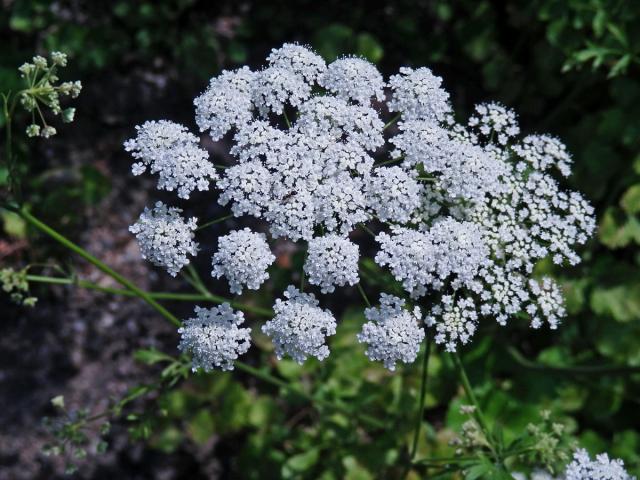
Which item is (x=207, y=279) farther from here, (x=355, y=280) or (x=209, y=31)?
(x=355, y=280)

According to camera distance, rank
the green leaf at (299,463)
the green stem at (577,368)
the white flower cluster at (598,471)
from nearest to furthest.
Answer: the white flower cluster at (598,471) → the green stem at (577,368) → the green leaf at (299,463)

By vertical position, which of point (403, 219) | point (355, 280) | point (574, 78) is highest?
point (574, 78)

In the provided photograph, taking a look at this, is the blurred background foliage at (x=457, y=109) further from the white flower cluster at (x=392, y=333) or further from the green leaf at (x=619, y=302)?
the white flower cluster at (x=392, y=333)

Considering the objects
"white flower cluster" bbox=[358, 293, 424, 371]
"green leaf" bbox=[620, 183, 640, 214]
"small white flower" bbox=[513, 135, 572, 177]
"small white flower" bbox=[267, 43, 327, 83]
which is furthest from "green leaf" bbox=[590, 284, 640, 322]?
"small white flower" bbox=[267, 43, 327, 83]

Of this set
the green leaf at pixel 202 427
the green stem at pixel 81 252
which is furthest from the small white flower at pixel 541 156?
the green leaf at pixel 202 427

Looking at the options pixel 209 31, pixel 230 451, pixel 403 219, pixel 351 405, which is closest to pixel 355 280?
pixel 403 219

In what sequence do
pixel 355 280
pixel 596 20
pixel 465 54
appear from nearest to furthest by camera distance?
pixel 355 280 < pixel 596 20 < pixel 465 54

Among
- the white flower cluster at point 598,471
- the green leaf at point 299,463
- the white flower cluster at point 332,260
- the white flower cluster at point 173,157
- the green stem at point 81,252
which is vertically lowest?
the white flower cluster at point 598,471

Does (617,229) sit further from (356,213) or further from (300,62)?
(300,62)

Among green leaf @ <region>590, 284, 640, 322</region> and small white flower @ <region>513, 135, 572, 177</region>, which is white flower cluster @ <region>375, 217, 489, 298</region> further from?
green leaf @ <region>590, 284, 640, 322</region>
